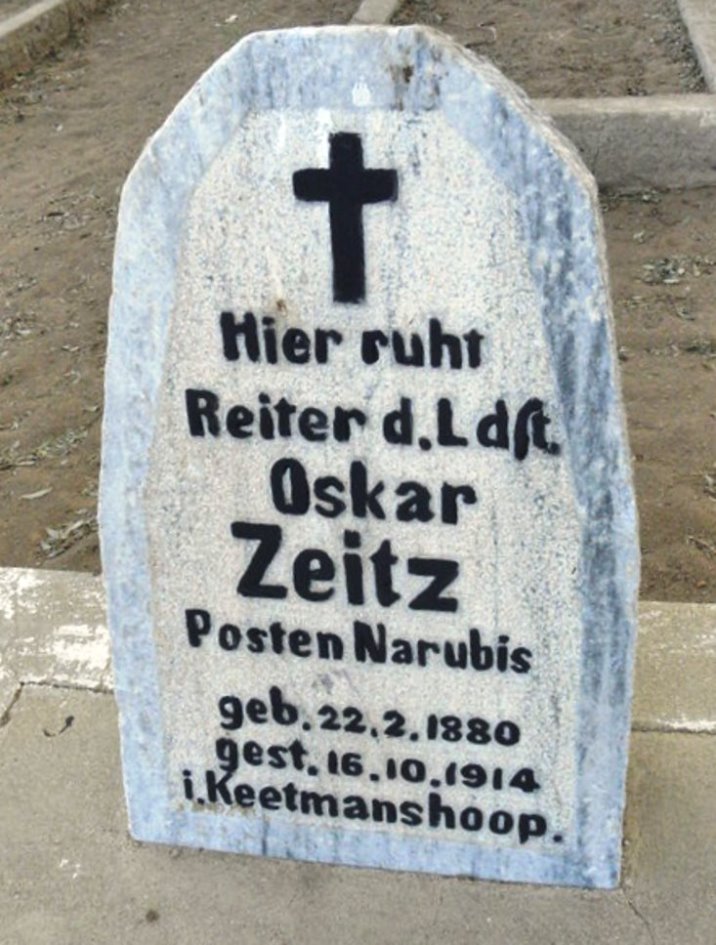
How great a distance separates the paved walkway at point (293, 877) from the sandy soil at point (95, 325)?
1.04m

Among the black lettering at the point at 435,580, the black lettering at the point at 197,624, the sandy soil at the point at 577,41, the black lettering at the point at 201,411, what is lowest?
the sandy soil at the point at 577,41

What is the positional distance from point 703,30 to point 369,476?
6178 mm

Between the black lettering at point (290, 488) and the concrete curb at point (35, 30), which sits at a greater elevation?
the black lettering at point (290, 488)

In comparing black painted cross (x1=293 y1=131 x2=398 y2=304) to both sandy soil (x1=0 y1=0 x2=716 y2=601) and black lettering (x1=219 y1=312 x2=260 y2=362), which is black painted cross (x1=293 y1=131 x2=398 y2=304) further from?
sandy soil (x1=0 y1=0 x2=716 y2=601)

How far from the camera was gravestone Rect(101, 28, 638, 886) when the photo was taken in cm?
179

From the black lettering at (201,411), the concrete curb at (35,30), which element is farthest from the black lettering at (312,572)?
the concrete curb at (35,30)

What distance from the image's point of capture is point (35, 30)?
8.98 meters

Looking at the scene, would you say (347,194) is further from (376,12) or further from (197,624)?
(376,12)

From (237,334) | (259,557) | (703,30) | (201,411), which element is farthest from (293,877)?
(703,30)

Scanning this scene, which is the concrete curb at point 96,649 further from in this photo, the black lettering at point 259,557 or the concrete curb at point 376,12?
the concrete curb at point 376,12

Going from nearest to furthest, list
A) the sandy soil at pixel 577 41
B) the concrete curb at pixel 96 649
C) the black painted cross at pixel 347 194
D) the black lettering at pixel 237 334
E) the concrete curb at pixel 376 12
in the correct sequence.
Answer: the black painted cross at pixel 347 194
the black lettering at pixel 237 334
the concrete curb at pixel 96 649
the sandy soil at pixel 577 41
the concrete curb at pixel 376 12

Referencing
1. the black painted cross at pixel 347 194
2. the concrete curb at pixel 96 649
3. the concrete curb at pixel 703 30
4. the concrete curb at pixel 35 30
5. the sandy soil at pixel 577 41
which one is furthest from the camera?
the concrete curb at pixel 35 30

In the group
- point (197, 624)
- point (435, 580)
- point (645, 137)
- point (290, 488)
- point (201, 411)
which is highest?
point (201, 411)

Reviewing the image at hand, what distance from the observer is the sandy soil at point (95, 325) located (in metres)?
3.90
